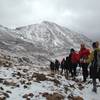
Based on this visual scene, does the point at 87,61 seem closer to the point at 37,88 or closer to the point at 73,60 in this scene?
the point at 37,88

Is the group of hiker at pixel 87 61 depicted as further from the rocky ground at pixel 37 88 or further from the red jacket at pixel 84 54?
the rocky ground at pixel 37 88

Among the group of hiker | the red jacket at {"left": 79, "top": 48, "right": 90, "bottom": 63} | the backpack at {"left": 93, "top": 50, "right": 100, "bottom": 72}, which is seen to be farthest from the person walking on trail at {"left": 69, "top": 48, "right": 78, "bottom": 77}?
the backpack at {"left": 93, "top": 50, "right": 100, "bottom": 72}

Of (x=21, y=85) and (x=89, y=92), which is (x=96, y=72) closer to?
(x=89, y=92)

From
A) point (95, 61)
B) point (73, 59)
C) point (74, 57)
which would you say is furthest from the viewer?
point (73, 59)

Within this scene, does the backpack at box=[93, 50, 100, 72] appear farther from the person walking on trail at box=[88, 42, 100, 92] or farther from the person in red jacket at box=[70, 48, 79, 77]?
the person in red jacket at box=[70, 48, 79, 77]

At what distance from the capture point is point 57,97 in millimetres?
16078

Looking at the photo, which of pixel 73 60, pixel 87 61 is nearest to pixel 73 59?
pixel 73 60

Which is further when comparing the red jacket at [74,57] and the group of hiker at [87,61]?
the red jacket at [74,57]

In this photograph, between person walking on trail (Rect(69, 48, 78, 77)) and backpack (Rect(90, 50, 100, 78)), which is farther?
person walking on trail (Rect(69, 48, 78, 77))

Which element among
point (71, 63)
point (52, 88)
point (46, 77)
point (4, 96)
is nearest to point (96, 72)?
point (52, 88)

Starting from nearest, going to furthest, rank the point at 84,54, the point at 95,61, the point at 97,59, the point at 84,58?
the point at 97,59 < the point at 95,61 < the point at 84,58 < the point at 84,54

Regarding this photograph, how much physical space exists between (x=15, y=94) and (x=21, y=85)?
76.7 inches

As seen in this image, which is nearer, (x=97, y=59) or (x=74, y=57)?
(x=97, y=59)

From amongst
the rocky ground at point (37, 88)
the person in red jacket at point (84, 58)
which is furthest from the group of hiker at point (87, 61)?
the rocky ground at point (37, 88)
